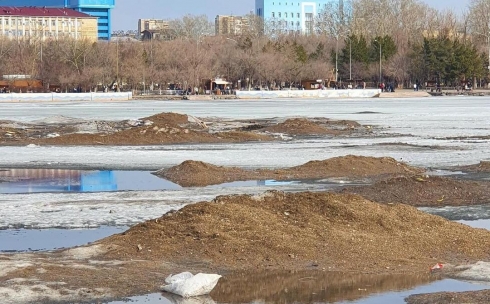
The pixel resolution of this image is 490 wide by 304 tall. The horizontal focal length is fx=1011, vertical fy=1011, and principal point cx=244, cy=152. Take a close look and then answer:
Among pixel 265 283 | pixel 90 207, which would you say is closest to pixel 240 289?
pixel 265 283

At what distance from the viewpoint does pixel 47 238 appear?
53.1ft

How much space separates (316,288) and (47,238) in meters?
5.47

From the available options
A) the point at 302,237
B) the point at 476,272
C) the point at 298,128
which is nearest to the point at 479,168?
the point at 302,237

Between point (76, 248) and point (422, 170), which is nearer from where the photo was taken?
point (76, 248)

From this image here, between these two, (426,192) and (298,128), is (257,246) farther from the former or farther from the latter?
(298,128)

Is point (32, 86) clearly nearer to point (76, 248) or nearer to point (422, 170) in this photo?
point (422, 170)

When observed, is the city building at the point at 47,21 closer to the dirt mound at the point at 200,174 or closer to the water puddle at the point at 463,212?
the dirt mound at the point at 200,174

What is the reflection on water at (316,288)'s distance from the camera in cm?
1191

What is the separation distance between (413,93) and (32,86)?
42.3m

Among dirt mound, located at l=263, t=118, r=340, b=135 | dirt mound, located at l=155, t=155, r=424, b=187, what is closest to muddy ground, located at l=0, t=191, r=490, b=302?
dirt mound, located at l=155, t=155, r=424, b=187

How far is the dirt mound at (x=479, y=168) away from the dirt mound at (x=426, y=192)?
13.7ft

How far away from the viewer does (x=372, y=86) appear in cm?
13450

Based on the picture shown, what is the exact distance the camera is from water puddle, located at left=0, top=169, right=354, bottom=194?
76.3 feet

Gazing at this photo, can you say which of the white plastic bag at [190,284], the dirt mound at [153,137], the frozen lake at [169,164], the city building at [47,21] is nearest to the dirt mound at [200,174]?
the frozen lake at [169,164]
